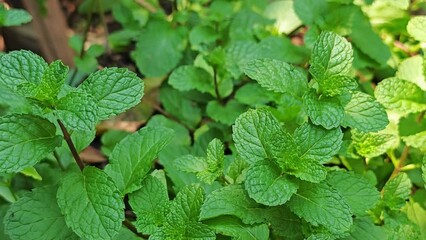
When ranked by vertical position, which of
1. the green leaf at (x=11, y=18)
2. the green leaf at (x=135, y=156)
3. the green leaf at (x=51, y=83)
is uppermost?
the green leaf at (x=51, y=83)

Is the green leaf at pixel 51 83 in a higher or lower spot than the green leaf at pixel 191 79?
higher

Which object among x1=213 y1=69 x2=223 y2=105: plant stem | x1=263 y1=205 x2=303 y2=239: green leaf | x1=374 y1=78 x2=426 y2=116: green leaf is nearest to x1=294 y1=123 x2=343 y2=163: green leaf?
x1=263 y1=205 x2=303 y2=239: green leaf

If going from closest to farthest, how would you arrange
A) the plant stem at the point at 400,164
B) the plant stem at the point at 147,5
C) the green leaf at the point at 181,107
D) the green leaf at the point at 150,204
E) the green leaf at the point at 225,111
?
the green leaf at the point at 150,204, the plant stem at the point at 400,164, the green leaf at the point at 225,111, the green leaf at the point at 181,107, the plant stem at the point at 147,5

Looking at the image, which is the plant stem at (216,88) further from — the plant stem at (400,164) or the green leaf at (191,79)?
the plant stem at (400,164)

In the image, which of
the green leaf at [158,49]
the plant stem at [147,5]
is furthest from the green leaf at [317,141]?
the plant stem at [147,5]

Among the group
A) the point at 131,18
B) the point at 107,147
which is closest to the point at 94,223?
the point at 107,147

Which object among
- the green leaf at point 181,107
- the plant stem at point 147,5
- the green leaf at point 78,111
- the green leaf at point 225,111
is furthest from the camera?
the plant stem at point 147,5
